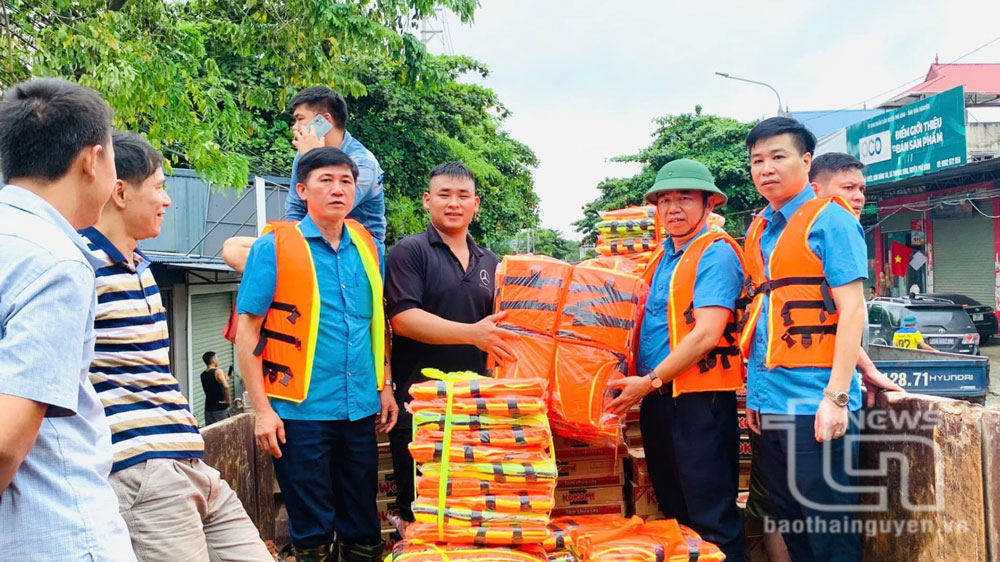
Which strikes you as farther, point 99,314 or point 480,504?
point 480,504

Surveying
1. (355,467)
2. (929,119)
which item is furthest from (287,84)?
(929,119)

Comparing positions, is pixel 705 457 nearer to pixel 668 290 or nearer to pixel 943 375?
pixel 668 290

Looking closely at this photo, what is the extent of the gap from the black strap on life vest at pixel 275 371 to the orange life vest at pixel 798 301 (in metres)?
2.21

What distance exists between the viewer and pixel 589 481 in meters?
3.92

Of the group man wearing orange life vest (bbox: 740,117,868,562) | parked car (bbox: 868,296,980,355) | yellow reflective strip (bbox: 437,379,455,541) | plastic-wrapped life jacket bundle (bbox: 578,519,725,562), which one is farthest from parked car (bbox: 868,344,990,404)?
yellow reflective strip (bbox: 437,379,455,541)

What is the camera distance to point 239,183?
24.5 feet

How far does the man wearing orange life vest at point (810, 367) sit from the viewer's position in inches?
127

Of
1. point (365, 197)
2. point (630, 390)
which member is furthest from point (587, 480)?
point (365, 197)

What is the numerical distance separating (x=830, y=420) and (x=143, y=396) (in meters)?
2.69

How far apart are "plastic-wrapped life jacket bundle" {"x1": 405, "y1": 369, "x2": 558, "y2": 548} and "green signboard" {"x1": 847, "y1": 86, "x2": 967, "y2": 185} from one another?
691 inches

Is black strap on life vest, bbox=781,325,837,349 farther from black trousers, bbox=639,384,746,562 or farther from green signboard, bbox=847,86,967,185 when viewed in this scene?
green signboard, bbox=847,86,967,185

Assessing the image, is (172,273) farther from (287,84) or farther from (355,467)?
(355,467)

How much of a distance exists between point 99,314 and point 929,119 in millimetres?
20290

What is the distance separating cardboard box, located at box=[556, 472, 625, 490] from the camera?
386 cm
